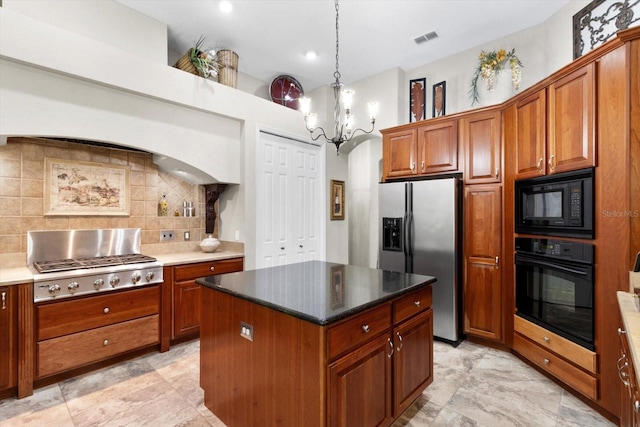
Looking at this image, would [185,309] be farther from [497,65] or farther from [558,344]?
[497,65]

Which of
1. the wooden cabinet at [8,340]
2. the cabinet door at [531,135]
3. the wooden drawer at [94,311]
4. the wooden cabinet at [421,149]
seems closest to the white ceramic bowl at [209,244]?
the wooden drawer at [94,311]

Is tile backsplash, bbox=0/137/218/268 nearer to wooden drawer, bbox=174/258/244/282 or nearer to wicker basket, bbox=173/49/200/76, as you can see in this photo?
wooden drawer, bbox=174/258/244/282

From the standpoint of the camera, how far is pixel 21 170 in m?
2.67

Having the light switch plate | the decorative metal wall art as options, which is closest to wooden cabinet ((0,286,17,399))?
the light switch plate

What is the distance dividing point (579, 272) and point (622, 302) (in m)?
0.68

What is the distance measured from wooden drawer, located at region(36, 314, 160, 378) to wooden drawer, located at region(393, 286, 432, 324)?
2313 mm

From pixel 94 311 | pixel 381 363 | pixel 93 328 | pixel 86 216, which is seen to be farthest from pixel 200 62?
pixel 381 363

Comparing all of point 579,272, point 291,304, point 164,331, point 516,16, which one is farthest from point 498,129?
point 164,331

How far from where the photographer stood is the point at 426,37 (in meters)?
3.38

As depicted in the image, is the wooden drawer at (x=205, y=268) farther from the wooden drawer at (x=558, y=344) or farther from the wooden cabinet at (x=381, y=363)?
the wooden drawer at (x=558, y=344)

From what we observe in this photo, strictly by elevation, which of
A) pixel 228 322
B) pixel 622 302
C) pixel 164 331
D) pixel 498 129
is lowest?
pixel 164 331

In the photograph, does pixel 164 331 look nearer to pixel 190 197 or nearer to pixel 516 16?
pixel 190 197

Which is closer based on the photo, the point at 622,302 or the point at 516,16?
the point at 622,302

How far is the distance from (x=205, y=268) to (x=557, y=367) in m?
3.20
